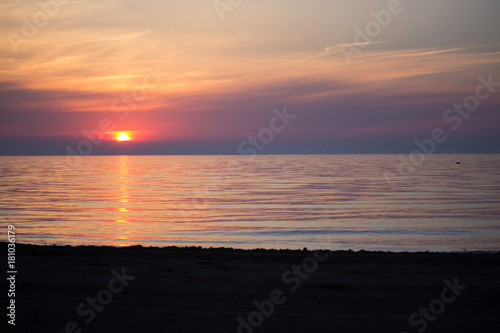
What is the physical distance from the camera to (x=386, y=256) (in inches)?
621

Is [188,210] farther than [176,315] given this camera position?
Yes

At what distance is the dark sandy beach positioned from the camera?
863 centimetres

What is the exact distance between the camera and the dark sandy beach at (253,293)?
28.3 ft

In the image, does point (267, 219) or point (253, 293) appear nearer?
point (253, 293)

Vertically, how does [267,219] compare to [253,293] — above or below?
above

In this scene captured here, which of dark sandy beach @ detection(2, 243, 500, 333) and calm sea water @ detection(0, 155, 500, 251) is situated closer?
dark sandy beach @ detection(2, 243, 500, 333)

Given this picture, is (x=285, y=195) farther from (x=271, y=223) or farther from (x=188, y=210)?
(x=271, y=223)

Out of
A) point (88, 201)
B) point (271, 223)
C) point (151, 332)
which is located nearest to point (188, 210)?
point (271, 223)

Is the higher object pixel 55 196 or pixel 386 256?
pixel 55 196

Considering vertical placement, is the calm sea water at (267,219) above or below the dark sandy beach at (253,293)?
above

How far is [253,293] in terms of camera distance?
10.7 meters

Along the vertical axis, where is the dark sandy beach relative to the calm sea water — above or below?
below

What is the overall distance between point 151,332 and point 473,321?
6.13 metres

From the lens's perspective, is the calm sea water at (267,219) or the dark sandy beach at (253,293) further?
the calm sea water at (267,219)
